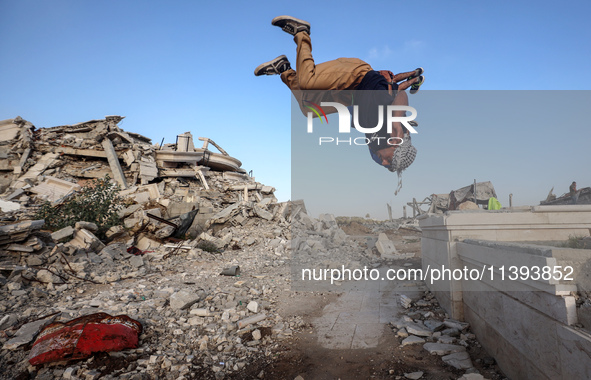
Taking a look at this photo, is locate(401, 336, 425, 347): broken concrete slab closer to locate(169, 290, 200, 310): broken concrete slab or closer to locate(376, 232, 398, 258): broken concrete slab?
locate(169, 290, 200, 310): broken concrete slab

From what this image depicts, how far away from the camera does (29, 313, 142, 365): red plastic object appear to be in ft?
9.39

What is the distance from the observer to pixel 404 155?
11.4ft

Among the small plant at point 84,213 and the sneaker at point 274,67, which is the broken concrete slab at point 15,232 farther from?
the sneaker at point 274,67

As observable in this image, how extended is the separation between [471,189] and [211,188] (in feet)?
41.0

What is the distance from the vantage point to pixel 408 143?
3525 millimetres

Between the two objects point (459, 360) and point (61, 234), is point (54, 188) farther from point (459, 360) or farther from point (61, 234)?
point (459, 360)

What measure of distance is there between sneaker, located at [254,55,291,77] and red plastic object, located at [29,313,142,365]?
346 cm

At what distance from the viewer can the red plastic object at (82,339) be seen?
2863 millimetres

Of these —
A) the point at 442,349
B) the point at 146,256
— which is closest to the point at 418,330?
the point at 442,349

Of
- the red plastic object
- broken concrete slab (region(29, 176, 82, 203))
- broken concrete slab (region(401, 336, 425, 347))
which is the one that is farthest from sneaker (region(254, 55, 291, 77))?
broken concrete slab (region(29, 176, 82, 203))

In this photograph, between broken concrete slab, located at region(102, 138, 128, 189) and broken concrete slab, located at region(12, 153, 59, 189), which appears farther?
broken concrete slab, located at region(102, 138, 128, 189)

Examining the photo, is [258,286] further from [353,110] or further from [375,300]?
[353,110]

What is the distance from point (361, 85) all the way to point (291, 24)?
126 cm

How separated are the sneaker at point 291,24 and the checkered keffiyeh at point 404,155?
76.8 inches
